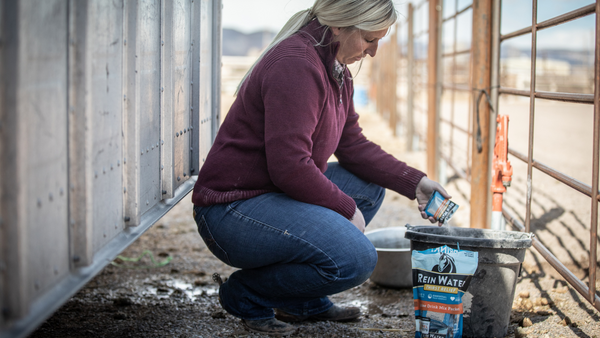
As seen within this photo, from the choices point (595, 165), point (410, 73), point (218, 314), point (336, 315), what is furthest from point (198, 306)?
point (410, 73)

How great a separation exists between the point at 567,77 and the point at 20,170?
19864mm

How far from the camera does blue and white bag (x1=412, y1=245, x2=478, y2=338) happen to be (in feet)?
6.23

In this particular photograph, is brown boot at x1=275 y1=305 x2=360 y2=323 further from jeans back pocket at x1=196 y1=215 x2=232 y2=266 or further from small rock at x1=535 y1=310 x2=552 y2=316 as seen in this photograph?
small rock at x1=535 y1=310 x2=552 y2=316

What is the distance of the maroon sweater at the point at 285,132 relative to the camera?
181 centimetres

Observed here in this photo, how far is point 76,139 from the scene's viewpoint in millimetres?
1370

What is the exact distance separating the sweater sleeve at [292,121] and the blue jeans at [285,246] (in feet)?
0.32

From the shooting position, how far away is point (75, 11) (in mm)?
1347

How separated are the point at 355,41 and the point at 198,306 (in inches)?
53.1

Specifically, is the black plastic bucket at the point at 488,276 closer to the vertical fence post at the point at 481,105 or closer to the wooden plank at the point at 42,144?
the vertical fence post at the point at 481,105

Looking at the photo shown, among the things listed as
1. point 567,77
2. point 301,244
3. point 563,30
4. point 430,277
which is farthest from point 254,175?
point 563,30

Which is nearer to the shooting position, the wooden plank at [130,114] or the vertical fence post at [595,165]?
the wooden plank at [130,114]

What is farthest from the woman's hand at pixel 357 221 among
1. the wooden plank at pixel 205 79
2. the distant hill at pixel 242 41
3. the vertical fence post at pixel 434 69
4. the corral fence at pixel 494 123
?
the distant hill at pixel 242 41

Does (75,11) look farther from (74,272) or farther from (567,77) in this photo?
(567,77)

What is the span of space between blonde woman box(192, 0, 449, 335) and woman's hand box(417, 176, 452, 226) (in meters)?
0.40
